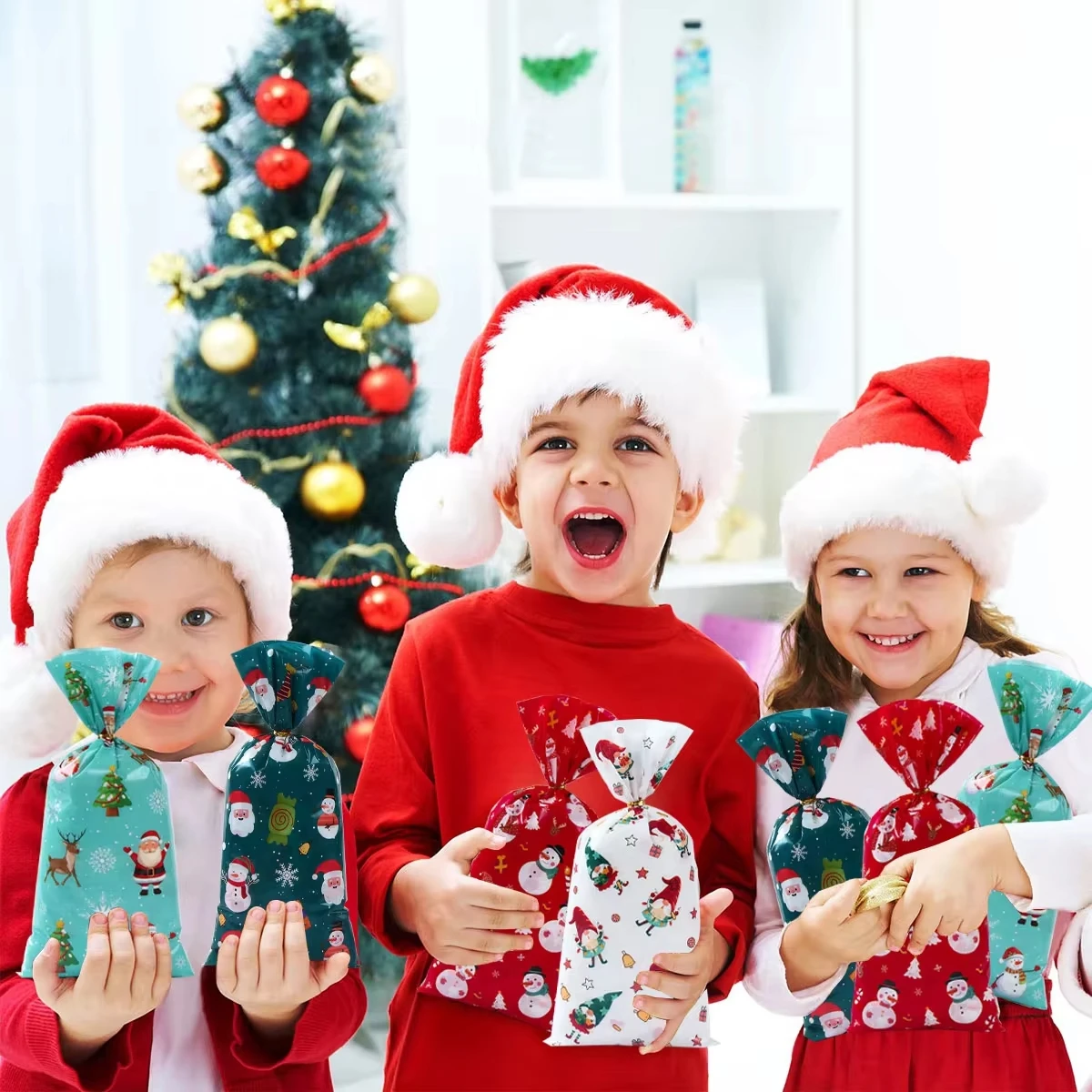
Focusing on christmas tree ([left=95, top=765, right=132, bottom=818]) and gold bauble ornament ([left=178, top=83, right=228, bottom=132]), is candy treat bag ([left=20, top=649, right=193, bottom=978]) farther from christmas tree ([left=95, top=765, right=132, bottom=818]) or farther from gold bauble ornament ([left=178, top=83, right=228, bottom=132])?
gold bauble ornament ([left=178, top=83, right=228, bottom=132])

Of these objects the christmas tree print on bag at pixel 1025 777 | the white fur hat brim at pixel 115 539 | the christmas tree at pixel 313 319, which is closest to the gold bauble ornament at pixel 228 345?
A: the christmas tree at pixel 313 319

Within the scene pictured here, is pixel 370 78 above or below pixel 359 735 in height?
above

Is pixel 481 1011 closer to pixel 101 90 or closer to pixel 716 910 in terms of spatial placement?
pixel 716 910

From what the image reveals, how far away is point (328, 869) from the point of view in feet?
3.69

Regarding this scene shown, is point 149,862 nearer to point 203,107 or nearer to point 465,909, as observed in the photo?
point 465,909

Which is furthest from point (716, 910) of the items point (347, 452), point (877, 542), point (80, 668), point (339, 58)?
Answer: point (339, 58)

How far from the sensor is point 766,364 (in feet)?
12.0

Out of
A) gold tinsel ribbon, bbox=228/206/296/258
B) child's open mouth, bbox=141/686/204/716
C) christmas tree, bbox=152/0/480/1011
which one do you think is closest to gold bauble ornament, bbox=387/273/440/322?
christmas tree, bbox=152/0/480/1011

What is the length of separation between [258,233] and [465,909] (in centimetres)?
175

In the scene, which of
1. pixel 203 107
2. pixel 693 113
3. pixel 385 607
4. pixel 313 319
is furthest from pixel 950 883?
pixel 693 113

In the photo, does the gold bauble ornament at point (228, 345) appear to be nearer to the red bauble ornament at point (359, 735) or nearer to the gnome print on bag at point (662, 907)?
the red bauble ornament at point (359, 735)

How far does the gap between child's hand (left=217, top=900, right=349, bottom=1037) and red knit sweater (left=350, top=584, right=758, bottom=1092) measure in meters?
0.18

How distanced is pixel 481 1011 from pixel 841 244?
2663 millimetres

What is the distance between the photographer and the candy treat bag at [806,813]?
114 cm
